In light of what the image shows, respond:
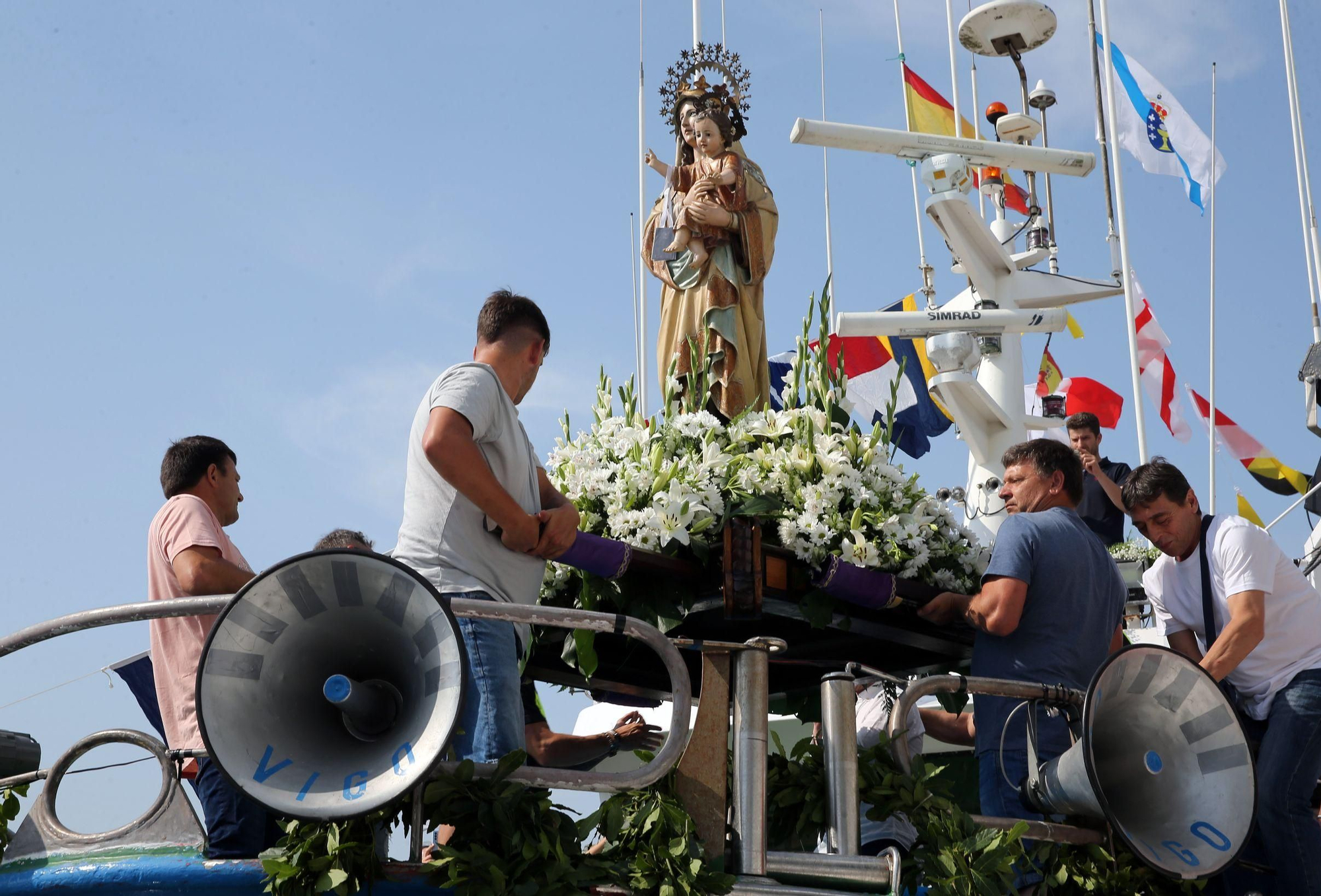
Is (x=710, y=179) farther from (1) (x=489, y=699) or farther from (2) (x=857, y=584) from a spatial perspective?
(1) (x=489, y=699)

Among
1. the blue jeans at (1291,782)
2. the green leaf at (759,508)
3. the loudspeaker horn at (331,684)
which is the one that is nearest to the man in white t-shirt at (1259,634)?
the blue jeans at (1291,782)

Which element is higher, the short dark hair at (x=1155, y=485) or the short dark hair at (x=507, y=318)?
the short dark hair at (x=507, y=318)

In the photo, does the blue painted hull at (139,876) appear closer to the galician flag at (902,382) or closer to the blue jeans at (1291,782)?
the blue jeans at (1291,782)

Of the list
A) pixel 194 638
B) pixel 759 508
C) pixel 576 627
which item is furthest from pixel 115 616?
pixel 759 508

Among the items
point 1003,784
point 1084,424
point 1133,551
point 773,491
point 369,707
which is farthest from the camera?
point 1133,551

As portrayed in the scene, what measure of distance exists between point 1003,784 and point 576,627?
1524 millimetres

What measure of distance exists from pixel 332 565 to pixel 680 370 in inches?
120

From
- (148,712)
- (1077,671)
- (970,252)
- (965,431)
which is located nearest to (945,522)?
(1077,671)

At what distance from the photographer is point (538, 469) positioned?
13.8ft

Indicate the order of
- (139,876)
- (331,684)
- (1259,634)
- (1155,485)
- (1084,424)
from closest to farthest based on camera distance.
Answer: (331,684) → (139,876) → (1259,634) → (1155,485) → (1084,424)

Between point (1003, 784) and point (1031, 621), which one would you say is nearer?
point (1003, 784)

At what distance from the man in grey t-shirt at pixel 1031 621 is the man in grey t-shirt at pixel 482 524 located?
51.3 inches

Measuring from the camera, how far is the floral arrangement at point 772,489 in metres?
4.06

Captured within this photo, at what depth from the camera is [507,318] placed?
407 cm
